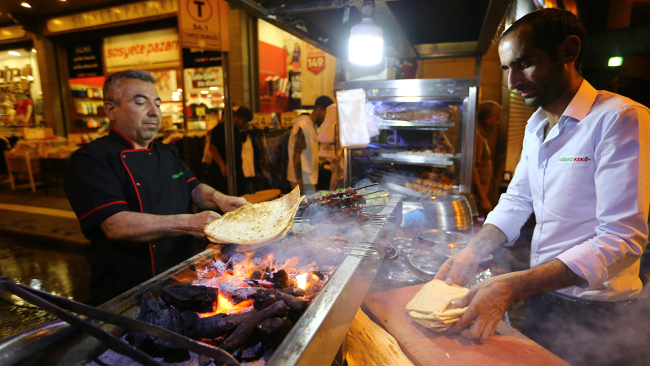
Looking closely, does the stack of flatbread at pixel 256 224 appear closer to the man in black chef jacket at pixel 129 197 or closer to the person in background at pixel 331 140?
the man in black chef jacket at pixel 129 197

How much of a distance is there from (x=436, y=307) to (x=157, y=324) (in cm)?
141

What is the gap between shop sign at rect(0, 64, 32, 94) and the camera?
500cm

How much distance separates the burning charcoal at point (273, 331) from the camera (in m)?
1.27

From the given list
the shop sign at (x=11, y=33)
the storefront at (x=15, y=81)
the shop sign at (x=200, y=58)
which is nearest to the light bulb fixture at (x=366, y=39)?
the storefront at (x=15, y=81)

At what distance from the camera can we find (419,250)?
3.01 m

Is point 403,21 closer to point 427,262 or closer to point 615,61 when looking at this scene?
point 427,262

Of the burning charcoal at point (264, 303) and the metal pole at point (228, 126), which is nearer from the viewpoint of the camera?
the burning charcoal at point (264, 303)

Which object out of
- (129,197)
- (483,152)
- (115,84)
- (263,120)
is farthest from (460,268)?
(263,120)

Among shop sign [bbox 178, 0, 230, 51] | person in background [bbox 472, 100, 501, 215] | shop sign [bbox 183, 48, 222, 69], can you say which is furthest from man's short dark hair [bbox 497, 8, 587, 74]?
shop sign [bbox 183, 48, 222, 69]

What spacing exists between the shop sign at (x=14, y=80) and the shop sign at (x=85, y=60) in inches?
211

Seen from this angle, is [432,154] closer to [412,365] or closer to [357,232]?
[357,232]

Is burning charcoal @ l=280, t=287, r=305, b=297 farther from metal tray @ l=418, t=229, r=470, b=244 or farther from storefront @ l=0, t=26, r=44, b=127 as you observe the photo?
storefront @ l=0, t=26, r=44, b=127

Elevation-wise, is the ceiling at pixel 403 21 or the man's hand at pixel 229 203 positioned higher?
the ceiling at pixel 403 21

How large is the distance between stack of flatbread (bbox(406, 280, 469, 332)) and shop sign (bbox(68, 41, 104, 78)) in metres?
13.2
